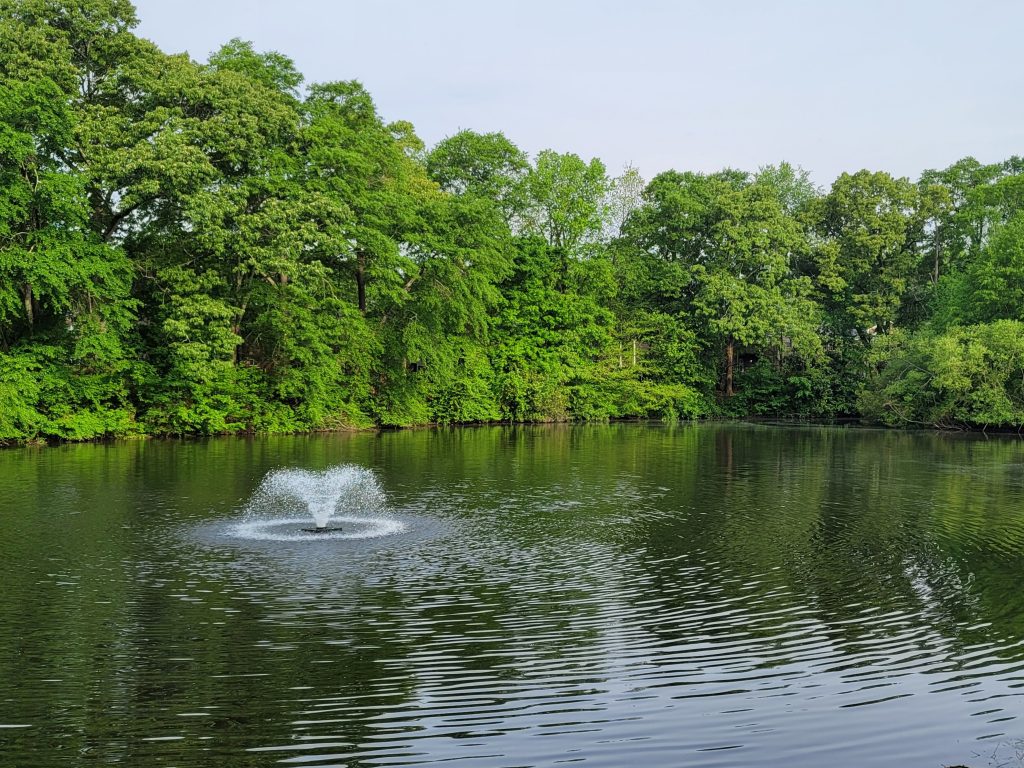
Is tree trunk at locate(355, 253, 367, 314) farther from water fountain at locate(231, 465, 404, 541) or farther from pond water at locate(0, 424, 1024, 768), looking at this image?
pond water at locate(0, 424, 1024, 768)

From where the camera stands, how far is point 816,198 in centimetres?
6819

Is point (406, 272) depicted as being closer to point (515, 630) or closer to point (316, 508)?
point (316, 508)

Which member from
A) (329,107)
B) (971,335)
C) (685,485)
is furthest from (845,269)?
(685,485)

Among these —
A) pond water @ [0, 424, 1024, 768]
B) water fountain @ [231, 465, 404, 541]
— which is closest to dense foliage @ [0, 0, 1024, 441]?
water fountain @ [231, 465, 404, 541]

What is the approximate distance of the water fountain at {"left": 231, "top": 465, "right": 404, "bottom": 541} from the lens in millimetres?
17266

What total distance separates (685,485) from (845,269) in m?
45.9

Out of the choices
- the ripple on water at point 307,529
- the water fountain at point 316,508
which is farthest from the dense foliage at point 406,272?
the ripple on water at point 307,529

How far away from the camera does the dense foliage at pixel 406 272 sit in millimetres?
37812

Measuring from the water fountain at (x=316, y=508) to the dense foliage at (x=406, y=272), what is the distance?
16.5m

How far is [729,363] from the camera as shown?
66812mm

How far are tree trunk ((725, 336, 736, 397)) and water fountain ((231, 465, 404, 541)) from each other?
4419 centimetres

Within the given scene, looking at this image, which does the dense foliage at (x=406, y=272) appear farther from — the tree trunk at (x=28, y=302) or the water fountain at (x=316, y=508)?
the water fountain at (x=316, y=508)

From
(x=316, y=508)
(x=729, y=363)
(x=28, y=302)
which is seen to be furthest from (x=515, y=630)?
(x=729, y=363)

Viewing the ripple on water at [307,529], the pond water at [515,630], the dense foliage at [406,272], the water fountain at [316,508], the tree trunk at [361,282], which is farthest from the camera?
the tree trunk at [361,282]
